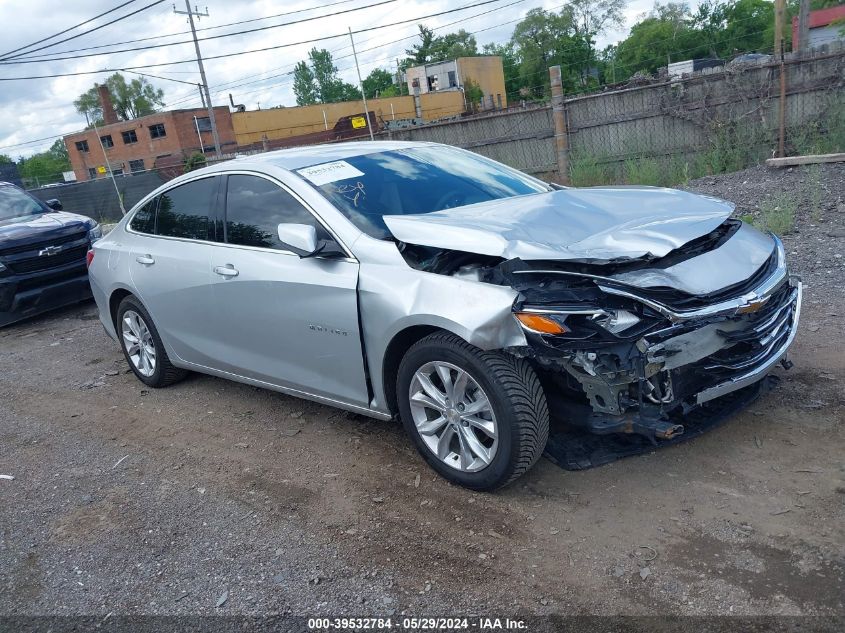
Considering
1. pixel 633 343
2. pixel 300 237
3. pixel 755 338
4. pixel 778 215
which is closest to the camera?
pixel 633 343

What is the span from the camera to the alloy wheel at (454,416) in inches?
134

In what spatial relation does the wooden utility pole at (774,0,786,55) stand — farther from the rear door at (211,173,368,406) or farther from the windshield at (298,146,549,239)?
the rear door at (211,173,368,406)

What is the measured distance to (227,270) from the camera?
451cm

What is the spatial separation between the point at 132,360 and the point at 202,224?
1710mm

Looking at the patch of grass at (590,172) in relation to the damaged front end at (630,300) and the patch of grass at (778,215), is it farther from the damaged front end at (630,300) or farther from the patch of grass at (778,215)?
the damaged front end at (630,300)

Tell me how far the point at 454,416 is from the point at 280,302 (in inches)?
52.9

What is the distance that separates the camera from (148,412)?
5344 millimetres

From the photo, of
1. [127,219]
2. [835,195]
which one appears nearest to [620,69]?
[835,195]

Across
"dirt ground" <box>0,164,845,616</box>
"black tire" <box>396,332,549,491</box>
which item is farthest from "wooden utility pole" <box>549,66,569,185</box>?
"black tire" <box>396,332,549,491</box>

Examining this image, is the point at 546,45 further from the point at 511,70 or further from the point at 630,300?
the point at 630,300

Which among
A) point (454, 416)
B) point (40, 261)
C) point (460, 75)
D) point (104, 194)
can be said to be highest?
point (460, 75)

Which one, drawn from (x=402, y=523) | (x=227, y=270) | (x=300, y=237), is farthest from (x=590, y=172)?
(x=402, y=523)

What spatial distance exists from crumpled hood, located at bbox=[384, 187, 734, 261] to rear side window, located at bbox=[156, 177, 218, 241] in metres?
1.62

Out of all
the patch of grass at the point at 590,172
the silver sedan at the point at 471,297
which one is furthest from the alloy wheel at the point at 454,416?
the patch of grass at the point at 590,172
